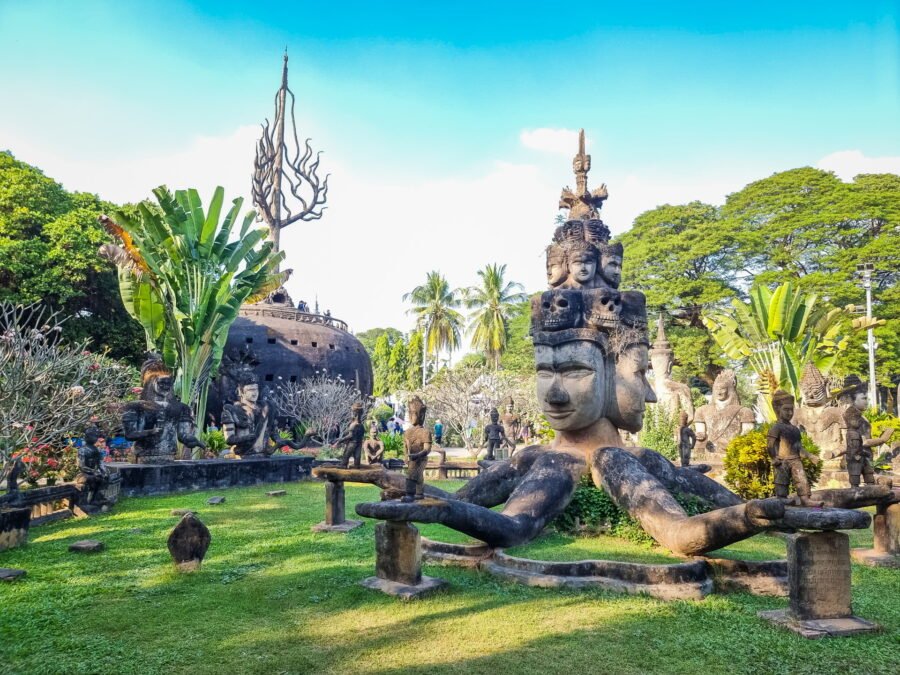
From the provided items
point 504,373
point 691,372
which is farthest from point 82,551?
point 691,372

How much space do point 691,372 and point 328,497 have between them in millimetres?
27546

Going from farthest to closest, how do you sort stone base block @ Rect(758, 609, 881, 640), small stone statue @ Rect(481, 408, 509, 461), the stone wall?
small stone statue @ Rect(481, 408, 509, 461)
the stone wall
stone base block @ Rect(758, 609, 881, 640)

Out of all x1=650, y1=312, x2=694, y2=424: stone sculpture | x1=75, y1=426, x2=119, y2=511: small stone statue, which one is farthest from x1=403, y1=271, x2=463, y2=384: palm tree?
x1=75, y1=426, x2=119, y2=511: small stone statue

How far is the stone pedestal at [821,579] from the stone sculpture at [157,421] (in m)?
12.3

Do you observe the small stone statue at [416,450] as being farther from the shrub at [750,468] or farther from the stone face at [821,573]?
the shrub at [750,468]

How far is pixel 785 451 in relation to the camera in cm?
530

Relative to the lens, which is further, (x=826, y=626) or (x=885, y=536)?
(x=885, y=536)

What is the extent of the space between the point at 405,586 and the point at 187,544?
103 inches

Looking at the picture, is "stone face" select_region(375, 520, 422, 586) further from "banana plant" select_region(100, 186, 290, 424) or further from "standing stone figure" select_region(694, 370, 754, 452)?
"standing stone figure" select_region(694, 370, 754, 452)

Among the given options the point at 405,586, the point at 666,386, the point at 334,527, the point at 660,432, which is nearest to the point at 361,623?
the point at 405,586

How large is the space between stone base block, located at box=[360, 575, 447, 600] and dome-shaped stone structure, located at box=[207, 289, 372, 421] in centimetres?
1890

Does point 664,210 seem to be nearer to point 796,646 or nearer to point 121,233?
point 121,233

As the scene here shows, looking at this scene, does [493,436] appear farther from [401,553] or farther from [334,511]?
[401,553]

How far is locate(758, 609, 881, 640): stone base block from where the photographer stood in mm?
4781
